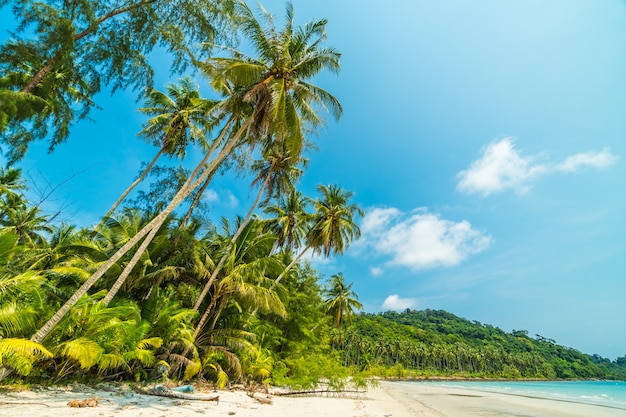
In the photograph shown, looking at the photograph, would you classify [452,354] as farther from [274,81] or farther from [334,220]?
[274,81]

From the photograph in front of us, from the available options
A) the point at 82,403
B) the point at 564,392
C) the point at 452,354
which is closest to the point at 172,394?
the point at 82,403

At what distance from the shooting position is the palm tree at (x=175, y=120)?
14.8 m

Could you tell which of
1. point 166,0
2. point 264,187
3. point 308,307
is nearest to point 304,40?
point 166,0

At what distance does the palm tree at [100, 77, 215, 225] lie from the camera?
1477 cm

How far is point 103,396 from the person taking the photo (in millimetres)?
7609

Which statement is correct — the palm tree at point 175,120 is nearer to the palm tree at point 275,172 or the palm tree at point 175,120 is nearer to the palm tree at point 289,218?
the palm tree at point 275,172

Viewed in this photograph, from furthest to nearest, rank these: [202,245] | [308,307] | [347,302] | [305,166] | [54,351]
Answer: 1. [347,302]
2. [308,307]
3. [305,166]
4. [202,245]
5. [54,351]

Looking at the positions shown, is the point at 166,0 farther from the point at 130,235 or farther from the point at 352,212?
the point at 352,212

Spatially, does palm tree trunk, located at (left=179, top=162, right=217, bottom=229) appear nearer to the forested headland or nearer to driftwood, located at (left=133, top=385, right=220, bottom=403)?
the forested headland

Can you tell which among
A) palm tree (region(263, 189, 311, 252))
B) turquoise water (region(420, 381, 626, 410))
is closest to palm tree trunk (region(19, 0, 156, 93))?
palm tree (region(263, 189, 311, 252))

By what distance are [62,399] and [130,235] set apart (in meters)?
5.92

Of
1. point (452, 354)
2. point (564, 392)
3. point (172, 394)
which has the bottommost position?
point (564, 392)

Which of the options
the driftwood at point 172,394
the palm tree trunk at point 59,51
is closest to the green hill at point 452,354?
the driftwood at point 172,394

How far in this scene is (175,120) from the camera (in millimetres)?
15188
